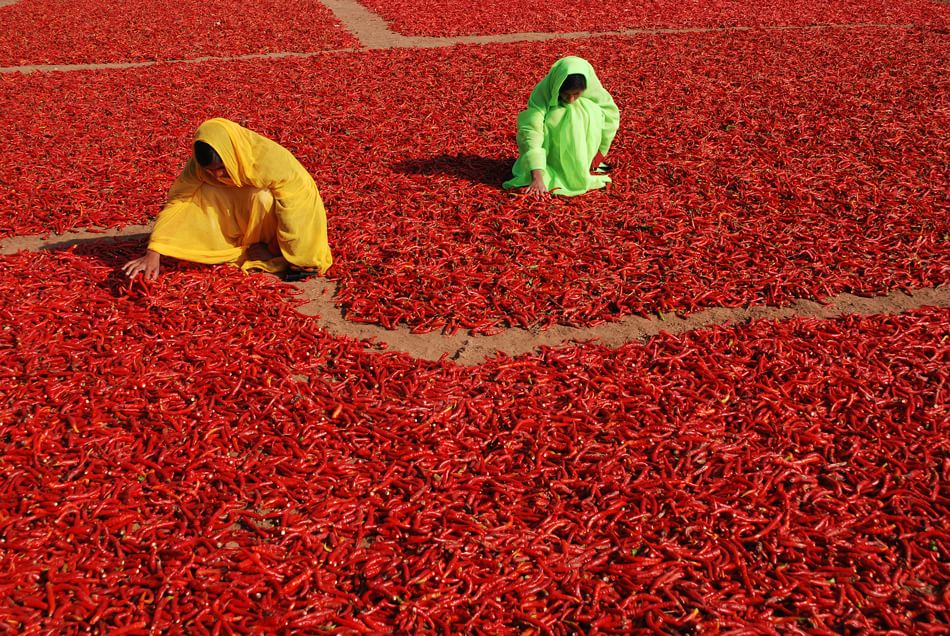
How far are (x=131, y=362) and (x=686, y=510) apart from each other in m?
4.03

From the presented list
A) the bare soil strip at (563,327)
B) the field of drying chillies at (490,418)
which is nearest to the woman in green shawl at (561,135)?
the field of drying chillies at (490,418)

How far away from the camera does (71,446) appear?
434 cm

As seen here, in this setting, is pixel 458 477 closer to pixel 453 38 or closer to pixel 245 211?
pixel 245 211

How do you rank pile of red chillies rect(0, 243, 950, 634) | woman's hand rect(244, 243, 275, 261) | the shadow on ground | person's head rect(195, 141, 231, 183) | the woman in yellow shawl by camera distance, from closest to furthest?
pile of red chillies rect(0, 243, 950, 634) → person's head rect(195, 141, 231, 183) → the woman in yellow shawl → woman's hand rect(244, 243, 275, 261) → the shadow on ground

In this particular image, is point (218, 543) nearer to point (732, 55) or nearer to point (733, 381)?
point (733, 381)

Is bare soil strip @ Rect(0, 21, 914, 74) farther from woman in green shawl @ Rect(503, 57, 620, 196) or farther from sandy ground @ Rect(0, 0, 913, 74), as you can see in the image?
woman in green shawl @ Rect(503, 57, 620, 196)

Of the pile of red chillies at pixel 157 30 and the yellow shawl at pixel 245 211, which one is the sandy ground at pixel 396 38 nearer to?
the pile of red chillies at pixel 157 30

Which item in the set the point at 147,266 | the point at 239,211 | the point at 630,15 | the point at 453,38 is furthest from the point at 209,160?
the point at 630,15

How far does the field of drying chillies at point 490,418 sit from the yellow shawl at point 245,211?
280mm

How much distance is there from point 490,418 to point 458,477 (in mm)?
580

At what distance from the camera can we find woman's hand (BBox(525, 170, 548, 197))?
7676 mm

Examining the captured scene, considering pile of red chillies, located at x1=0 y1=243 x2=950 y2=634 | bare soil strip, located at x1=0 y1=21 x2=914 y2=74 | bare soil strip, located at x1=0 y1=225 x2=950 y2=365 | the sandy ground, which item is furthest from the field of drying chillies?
bare soil strip, located at x1=0 y1=21 x2=914 y2=74

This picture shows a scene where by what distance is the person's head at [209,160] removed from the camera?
546 cm

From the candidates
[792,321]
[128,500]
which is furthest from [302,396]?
[792,321]
